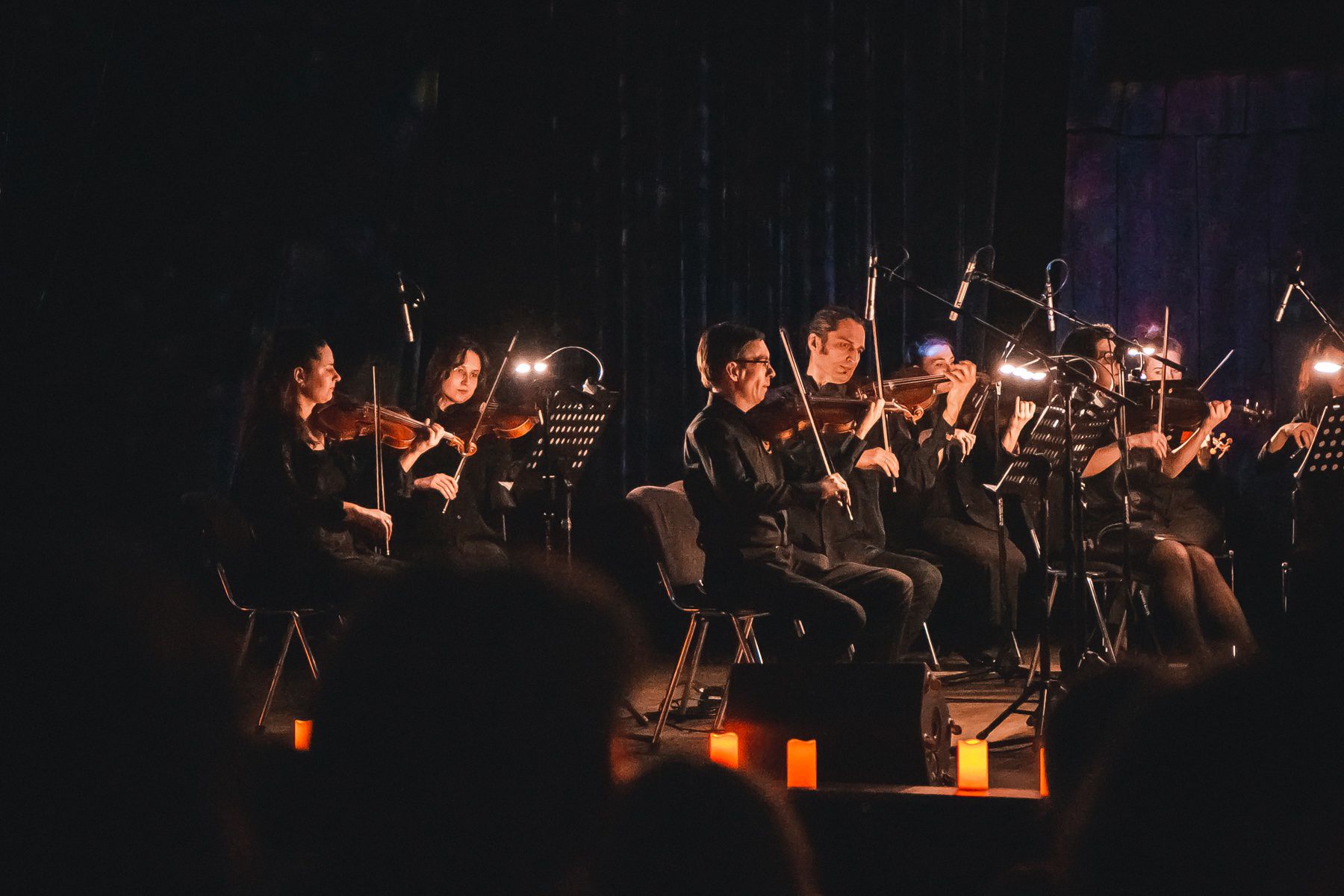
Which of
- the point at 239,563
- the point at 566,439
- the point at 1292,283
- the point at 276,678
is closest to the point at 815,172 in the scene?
the point at 1292,283

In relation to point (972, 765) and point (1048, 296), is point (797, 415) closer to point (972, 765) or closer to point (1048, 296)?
point (1048, 296)

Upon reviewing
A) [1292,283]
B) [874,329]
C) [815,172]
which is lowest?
[874,329]

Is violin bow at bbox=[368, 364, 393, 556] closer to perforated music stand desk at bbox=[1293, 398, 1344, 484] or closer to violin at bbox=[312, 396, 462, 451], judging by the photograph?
violin at bbox=[312, 396, 462, 451]

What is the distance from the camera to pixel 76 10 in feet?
15.2

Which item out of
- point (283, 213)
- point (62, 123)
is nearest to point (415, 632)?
point (62, 123)

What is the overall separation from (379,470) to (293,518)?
46 centimetres

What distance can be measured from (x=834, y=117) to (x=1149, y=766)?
18.9 ft

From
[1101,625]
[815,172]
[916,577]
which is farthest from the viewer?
[815,172]

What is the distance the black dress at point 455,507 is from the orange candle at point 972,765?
2333 mm

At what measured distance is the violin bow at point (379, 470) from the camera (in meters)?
4.79

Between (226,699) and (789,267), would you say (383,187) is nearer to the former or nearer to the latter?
(789,267)

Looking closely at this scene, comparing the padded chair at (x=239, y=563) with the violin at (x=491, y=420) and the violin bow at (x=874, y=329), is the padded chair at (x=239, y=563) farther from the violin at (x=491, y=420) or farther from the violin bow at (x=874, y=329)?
the violin bow at (x=874, y=329)

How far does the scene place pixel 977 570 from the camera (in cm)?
541

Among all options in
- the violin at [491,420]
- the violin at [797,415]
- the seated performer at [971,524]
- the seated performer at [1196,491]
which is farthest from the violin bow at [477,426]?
the seated performer at [1196,491]
